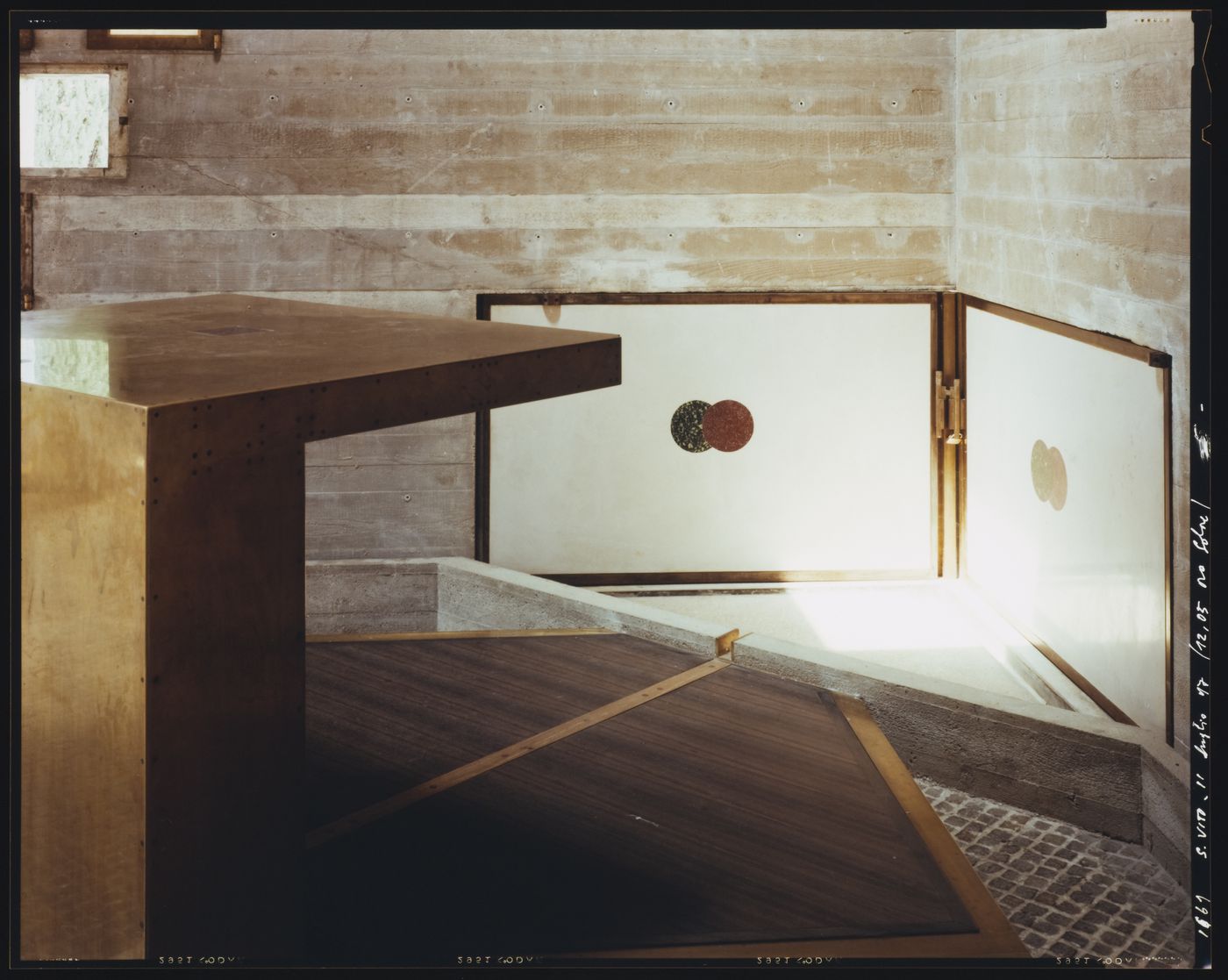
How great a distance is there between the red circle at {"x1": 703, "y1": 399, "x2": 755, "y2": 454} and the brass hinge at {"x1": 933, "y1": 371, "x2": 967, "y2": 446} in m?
0.73

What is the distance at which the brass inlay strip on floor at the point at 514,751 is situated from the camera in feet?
9.67

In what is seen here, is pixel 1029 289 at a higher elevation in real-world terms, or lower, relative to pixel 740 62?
lower

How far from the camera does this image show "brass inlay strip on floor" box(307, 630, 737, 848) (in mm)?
2947

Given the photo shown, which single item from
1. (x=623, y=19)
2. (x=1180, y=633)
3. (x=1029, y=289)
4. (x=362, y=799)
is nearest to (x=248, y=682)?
(x=362, y=799)

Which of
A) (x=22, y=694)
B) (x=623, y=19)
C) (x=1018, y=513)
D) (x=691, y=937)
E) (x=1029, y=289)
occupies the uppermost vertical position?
(x=623, y=19)

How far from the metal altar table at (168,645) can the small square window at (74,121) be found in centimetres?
268

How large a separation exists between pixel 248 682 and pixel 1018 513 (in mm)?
3111

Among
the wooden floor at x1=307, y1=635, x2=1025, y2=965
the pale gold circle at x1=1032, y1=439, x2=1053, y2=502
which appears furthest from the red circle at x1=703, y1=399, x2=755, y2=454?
the wooden floor at x1=307, y1=635, x2=1025, y2=965

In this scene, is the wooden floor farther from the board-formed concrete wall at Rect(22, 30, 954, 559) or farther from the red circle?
the board-formed concrete wall at Rect(22, 30, 954, 559)

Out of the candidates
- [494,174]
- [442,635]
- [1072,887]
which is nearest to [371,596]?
[442,635]

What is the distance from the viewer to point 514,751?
3373mm

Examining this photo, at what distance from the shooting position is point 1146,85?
342cm

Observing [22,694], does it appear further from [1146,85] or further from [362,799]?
[1146,85]

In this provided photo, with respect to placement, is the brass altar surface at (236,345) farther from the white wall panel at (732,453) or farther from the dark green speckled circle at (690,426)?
the dark green speckled circle at (690,426)
